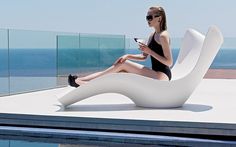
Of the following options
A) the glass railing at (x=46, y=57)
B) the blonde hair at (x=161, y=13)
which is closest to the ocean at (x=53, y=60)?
the glass railing at (x=46, y=57)

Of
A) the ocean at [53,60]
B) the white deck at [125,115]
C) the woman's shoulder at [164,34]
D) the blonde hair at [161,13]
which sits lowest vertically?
the white deck at [125,115]

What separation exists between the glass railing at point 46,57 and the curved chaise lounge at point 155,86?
321cm

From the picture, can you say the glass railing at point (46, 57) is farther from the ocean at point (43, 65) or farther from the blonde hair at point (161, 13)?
the blonde hair at point (161, 13)

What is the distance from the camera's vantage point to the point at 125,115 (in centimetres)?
572

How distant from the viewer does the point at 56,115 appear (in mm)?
5738

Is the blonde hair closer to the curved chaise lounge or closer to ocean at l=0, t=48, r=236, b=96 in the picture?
the curved chaise lounge

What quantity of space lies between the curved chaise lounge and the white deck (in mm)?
141

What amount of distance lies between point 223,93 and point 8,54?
13.9 feet

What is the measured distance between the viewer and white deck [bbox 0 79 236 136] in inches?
206

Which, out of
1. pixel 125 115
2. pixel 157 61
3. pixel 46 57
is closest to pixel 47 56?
pixel 46 57

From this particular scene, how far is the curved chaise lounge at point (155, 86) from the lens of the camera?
5.98 m

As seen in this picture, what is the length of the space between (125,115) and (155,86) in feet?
1.95

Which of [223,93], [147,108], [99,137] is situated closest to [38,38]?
[223,93]

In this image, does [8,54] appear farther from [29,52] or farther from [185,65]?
[185,65]
